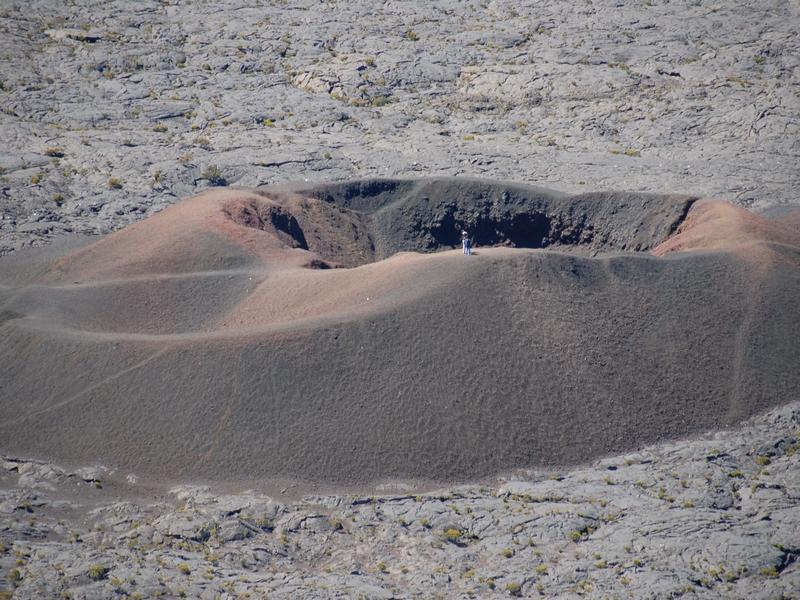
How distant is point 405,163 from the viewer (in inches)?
1955

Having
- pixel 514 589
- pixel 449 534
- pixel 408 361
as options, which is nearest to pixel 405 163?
pixel 408 361

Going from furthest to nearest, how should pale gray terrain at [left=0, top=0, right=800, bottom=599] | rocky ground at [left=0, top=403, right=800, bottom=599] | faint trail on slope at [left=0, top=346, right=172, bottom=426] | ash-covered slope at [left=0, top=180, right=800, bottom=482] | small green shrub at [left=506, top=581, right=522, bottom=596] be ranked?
faint trail on slope at [left=0, top=346, right=172, bottom=426] < ash-covered slope at [left=0, top=180, right=800, bottom=482] < pale gray terrain at [left=0, top=0, right=800, bottom=599] < small green shrub at [left=506, top=581, right=522, bottom=596] < rocky ground at [left=0, top=403, right=800, bottom=599]

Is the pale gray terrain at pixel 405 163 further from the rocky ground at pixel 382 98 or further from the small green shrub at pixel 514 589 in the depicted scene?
the rocky ground at pixel 382 98

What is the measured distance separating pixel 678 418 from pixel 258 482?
1343 centimetres

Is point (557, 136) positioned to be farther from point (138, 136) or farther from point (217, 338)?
point (217, 338)

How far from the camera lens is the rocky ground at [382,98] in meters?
47.2

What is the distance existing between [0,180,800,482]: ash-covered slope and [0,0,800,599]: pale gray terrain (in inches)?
48.1

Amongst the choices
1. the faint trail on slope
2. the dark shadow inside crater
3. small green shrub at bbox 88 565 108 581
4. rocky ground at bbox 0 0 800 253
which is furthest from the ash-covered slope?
rocky ground at bbox 0 0 800 253

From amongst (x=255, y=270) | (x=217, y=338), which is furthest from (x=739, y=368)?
(x=255, y=270)

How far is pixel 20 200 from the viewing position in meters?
45.3

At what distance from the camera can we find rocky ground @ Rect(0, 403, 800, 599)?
1731cm

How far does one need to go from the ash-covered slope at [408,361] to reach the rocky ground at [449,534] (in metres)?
1.20

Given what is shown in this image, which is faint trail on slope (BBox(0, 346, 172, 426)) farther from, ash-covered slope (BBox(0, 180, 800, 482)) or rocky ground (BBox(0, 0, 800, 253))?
rocky ground (BBox(0, 0, 800, 253))

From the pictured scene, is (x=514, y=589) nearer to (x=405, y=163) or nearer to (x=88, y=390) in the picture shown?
(x=88, y=390)
